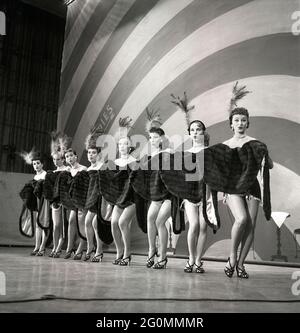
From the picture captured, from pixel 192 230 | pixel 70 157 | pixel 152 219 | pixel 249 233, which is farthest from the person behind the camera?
pixel 70 157

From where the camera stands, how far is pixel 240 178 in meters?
3.11

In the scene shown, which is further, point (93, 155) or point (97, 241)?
point (93, 155)

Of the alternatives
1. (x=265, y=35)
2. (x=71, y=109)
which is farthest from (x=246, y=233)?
(x=71, y=109)

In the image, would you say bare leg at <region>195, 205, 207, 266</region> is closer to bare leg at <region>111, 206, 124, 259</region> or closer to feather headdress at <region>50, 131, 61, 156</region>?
bare leg at <region>111, 206, 124, 259</region>

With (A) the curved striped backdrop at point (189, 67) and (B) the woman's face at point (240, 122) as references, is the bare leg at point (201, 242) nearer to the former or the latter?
(B) the woman's face at point (240, 122)

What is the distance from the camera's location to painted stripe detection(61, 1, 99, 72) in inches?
337

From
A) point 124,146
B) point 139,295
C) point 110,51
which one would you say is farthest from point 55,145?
point 139,295

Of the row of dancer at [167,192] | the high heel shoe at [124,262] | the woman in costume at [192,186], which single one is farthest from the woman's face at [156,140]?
the high heel shoe at [124,262]

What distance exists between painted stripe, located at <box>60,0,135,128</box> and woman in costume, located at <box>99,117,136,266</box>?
4.30 m

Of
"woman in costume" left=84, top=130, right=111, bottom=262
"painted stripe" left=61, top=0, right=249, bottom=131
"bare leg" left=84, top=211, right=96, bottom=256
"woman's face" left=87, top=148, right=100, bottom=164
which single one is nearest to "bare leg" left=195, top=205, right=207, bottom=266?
"woman in costume" left=84, top=130, right=111, bottom=262

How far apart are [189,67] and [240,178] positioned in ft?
11.8

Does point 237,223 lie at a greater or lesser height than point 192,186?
lesser

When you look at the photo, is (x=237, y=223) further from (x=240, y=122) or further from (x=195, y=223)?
(x=240, y=122)
